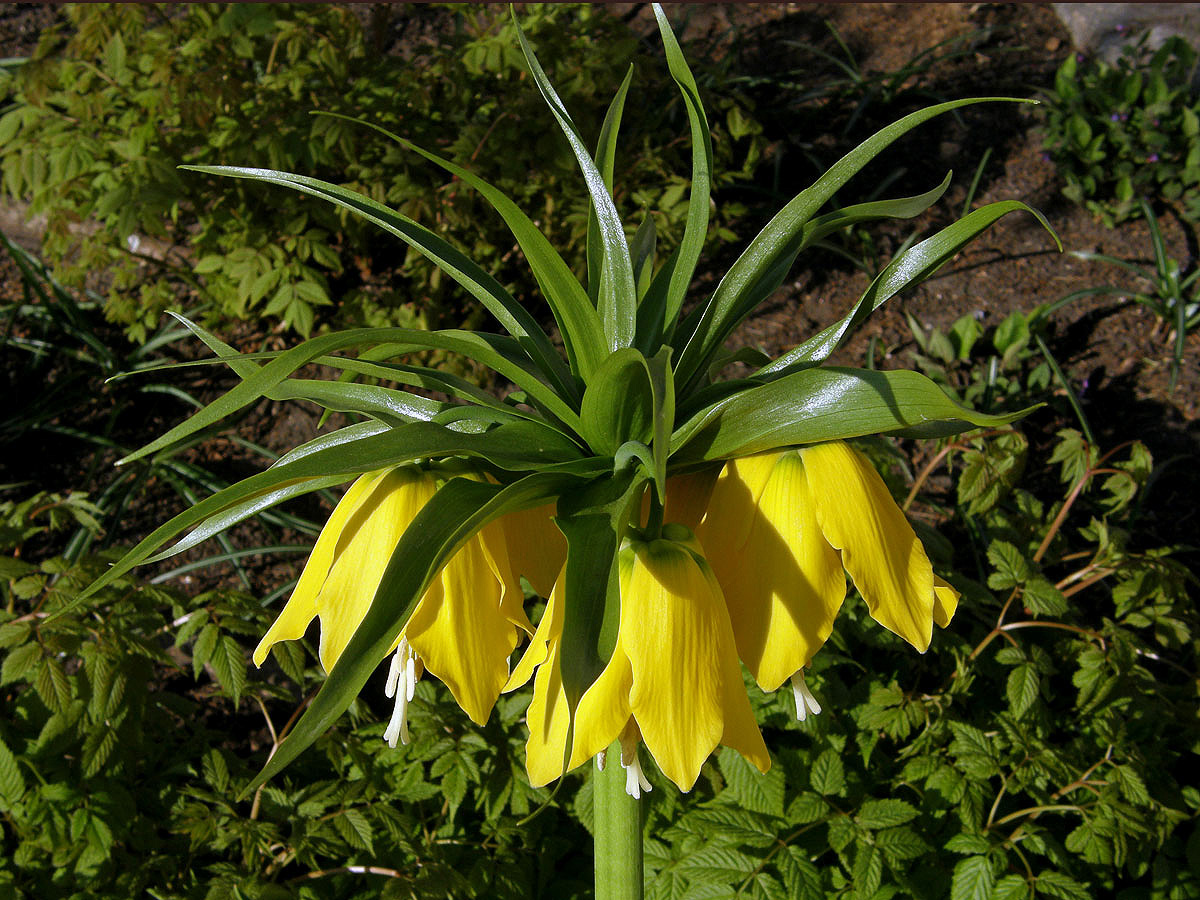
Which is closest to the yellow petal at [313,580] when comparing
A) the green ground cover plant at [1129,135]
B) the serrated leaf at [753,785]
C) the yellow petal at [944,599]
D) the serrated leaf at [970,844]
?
the yellow petal at [944,599]

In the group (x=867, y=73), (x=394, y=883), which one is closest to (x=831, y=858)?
(x=394, y=883)

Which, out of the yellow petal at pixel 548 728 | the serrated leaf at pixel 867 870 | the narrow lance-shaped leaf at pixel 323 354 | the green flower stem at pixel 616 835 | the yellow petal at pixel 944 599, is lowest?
the serrated leaf at pixel 867 870

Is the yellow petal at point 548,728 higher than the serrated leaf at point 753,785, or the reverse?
the yellow petal at point 548,728

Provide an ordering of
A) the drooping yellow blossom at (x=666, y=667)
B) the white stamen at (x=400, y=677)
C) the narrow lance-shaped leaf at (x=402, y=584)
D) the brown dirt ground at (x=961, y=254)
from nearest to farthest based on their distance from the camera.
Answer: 1. the narrow lance-shaped leaf at (x=402, y=584)
2. the drooping yellow blossom at (x=666, y=667)
3. the white stamen at (x=400, y=677)
4. the brown dirt ground at (x=961, y=254)

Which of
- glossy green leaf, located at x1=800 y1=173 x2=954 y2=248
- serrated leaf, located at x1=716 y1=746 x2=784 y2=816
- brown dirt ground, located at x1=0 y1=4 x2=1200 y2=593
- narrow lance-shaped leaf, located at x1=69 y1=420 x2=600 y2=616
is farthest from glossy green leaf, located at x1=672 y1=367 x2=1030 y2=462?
brown dirt ground, located at x1=0 y1=4 x2=1200 y2=593

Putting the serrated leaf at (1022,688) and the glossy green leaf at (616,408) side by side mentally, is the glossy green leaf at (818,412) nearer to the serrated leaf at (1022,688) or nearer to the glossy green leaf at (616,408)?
the glossy green leaf at (616,408)

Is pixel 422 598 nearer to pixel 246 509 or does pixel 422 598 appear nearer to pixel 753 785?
pixel 246 509

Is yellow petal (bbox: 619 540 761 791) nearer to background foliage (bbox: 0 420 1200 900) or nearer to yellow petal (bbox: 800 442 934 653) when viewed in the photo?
yellow petal (bbox: 800 442 934 653)

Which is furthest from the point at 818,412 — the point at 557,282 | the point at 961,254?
the point at 961,254

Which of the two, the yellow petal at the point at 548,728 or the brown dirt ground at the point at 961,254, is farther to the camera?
the brown dirt ground at the point at 961,254
